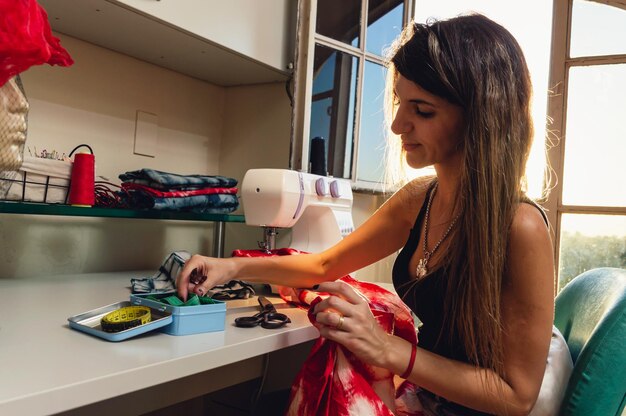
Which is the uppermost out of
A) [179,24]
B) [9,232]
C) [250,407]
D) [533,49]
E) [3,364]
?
[533,49]

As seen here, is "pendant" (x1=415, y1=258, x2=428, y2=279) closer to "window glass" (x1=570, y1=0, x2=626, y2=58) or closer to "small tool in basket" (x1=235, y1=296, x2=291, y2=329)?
"small tool in basket" (x1=235, y1=296, x2=291, y2=329)

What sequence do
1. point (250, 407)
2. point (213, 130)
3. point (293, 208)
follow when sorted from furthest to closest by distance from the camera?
1. point (213, 130)
2. point (250, 407)
3. point (293, 208)

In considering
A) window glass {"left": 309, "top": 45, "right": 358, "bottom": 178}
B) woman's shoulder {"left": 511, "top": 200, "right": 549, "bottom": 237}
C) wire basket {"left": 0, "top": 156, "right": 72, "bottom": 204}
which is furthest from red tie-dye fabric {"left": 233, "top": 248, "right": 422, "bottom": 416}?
window glass {"left": 309, "top": 45, "right": 358, "bottom": 178}

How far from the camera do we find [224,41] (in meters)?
1.57

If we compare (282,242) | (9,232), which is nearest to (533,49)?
(282,242)

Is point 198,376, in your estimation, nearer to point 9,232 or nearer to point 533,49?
point 9,232

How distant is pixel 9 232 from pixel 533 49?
2.19 metres

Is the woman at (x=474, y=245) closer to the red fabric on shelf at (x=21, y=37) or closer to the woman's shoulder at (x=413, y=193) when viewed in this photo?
the woman's shoulder at (x=413, y=193)

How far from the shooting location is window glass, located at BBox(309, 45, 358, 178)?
6.62 ft

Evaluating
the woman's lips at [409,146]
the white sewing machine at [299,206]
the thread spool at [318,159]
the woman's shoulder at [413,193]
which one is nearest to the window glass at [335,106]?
the thread spool at [318,159]

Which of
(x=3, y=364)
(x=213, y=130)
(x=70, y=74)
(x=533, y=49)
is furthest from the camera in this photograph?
(x=533, y=49)

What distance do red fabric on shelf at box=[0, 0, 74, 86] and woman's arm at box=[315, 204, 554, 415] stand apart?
0.55 m

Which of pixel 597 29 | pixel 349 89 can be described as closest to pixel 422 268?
pixel 349 89

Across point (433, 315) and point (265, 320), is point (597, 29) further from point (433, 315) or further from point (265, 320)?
point (265, 320)
